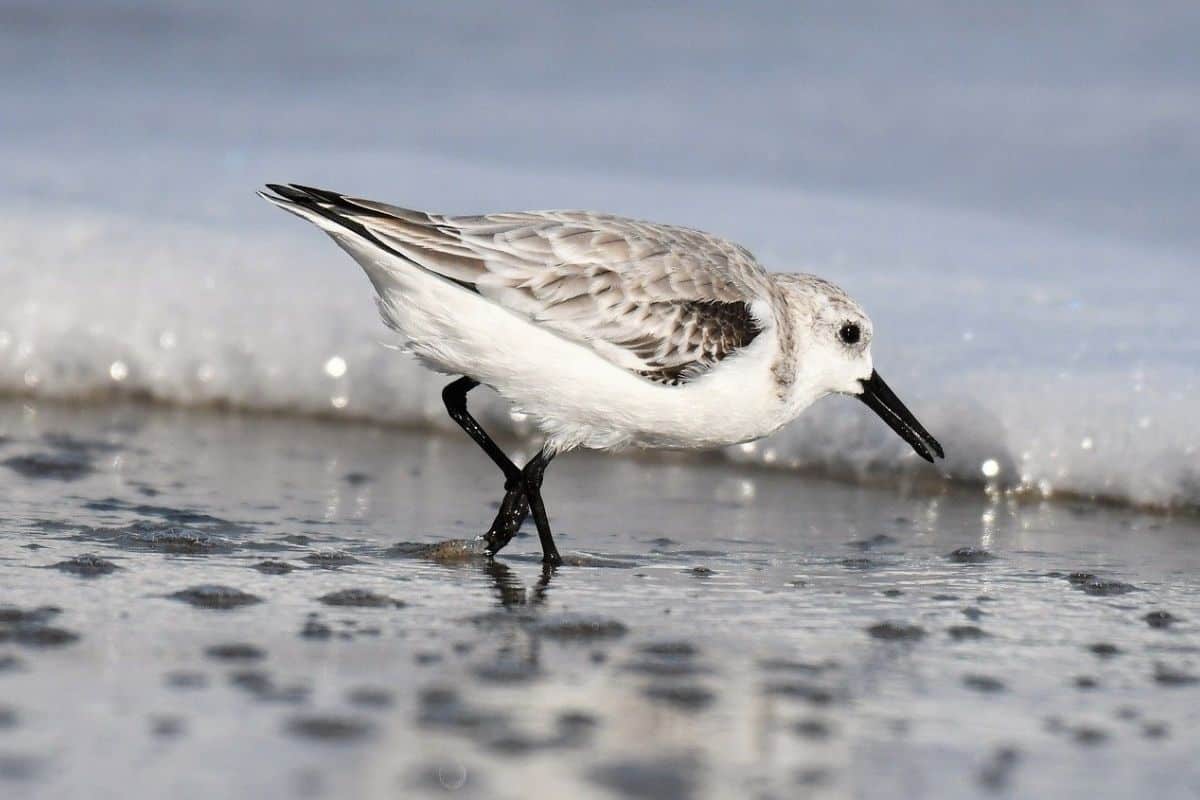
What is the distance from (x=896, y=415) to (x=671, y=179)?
4.80m

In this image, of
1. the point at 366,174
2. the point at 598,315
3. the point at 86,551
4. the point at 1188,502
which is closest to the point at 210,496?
the point at 86,551

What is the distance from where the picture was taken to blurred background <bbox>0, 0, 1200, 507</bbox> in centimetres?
754

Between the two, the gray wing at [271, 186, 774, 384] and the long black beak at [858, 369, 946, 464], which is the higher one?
the gray wing at [271, 186, 774, 384]

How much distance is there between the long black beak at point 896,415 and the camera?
20.4 feet

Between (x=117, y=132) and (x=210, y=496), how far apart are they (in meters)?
5.90

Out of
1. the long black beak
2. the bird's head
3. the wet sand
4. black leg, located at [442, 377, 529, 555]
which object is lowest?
the wet sand

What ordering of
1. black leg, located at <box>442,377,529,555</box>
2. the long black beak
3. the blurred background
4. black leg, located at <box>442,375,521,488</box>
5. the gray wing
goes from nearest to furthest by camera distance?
the gray wing → black leg, located at <box>442,377,529,555</box> → black leg, located at <box>442,375,521,488</box> → the long black beak → the blurred background

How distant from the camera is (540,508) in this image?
559cm

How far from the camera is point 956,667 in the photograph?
4238 mm

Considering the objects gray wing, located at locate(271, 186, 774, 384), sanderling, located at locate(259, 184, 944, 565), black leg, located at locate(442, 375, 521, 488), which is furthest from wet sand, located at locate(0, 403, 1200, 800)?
gray wing, located at locate(271, 186, 774, 384)

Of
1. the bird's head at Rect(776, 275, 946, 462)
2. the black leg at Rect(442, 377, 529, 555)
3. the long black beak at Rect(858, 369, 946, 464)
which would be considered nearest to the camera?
the black leg at Rect(442, 377, 529, 555)

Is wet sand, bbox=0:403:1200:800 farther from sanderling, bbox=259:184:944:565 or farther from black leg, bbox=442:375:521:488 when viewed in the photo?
sanderling, bbox=259:184:944:565

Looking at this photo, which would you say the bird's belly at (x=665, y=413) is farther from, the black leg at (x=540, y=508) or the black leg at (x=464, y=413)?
the black leg at (x=464, y=413)

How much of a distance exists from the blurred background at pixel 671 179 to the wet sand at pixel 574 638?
86cm
